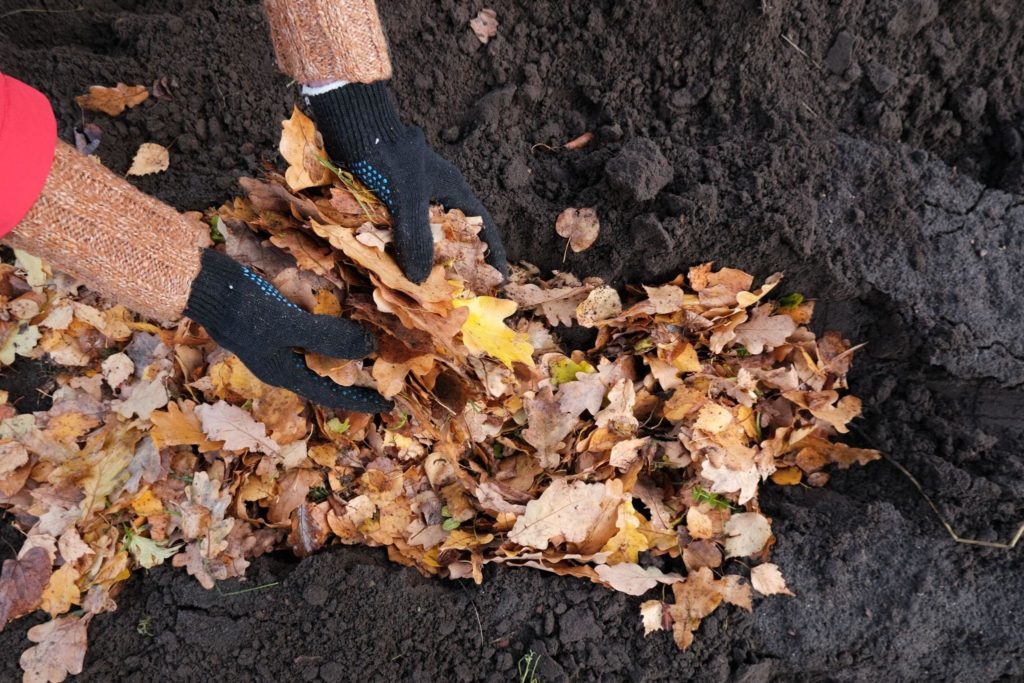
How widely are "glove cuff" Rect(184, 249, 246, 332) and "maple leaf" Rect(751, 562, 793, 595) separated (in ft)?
6.65

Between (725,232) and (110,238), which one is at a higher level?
(110,238)

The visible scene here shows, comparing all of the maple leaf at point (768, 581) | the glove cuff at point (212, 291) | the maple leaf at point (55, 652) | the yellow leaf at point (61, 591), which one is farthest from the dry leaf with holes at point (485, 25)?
the maple leaf at point (55, 652)

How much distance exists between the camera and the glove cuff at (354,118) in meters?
1.96

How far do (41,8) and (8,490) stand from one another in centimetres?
204

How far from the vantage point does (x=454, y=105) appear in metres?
2.73

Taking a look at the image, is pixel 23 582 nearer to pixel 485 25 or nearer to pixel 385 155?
pixel 385 155

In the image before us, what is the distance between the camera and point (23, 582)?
2377mm

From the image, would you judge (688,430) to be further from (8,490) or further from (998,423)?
(8,490)

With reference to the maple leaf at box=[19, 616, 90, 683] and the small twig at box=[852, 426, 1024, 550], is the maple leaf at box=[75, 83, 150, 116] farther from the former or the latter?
the small twig at box=[852, 426, 1024, 550]

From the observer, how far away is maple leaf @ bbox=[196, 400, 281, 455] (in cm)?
237

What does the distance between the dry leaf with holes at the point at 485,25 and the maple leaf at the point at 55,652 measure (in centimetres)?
263

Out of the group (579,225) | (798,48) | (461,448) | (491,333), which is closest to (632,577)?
(461,448)

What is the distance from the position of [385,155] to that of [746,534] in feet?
6.19

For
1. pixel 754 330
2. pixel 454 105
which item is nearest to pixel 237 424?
pixel 454 105
